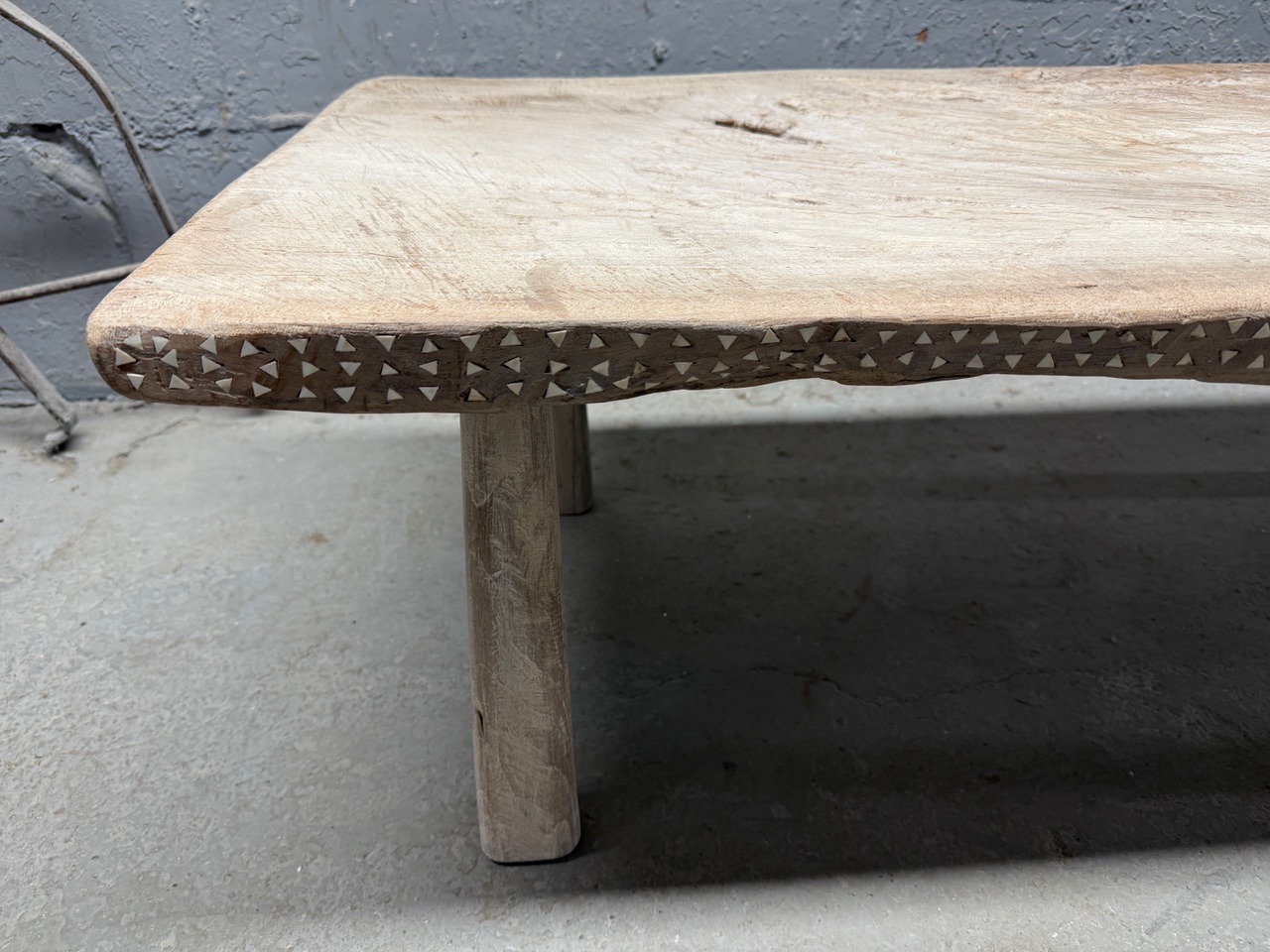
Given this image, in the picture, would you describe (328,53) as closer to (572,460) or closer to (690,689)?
(572,460)

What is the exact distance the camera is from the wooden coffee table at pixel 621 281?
1.95ft

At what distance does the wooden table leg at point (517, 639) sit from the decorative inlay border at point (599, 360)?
17cm

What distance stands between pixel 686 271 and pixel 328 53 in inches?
→ 55.2

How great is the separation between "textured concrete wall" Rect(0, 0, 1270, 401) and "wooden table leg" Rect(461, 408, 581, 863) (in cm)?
122

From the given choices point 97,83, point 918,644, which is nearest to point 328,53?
point 97,83

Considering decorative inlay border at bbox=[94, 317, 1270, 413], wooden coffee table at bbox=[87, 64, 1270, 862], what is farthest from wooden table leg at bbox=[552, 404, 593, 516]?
decorative inlay border at bbox=[94, 317, 1270, 413]

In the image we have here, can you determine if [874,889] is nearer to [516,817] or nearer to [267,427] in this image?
[516,817]

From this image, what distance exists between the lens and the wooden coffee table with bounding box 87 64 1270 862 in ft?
1.95

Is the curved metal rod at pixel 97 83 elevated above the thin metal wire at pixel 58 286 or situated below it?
above

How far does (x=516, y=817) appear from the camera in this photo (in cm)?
90

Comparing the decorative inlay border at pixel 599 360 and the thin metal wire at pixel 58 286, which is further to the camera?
the thin metal wire at pixel 58 286

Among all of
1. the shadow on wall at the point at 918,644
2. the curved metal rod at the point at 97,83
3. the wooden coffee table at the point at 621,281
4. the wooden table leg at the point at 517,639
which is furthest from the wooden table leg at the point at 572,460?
the curved metal rod at the point at 97,83

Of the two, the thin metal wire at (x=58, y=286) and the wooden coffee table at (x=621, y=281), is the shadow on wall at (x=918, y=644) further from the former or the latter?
the thin metal wire at (x=58, y=286)

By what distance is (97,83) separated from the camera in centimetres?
157
